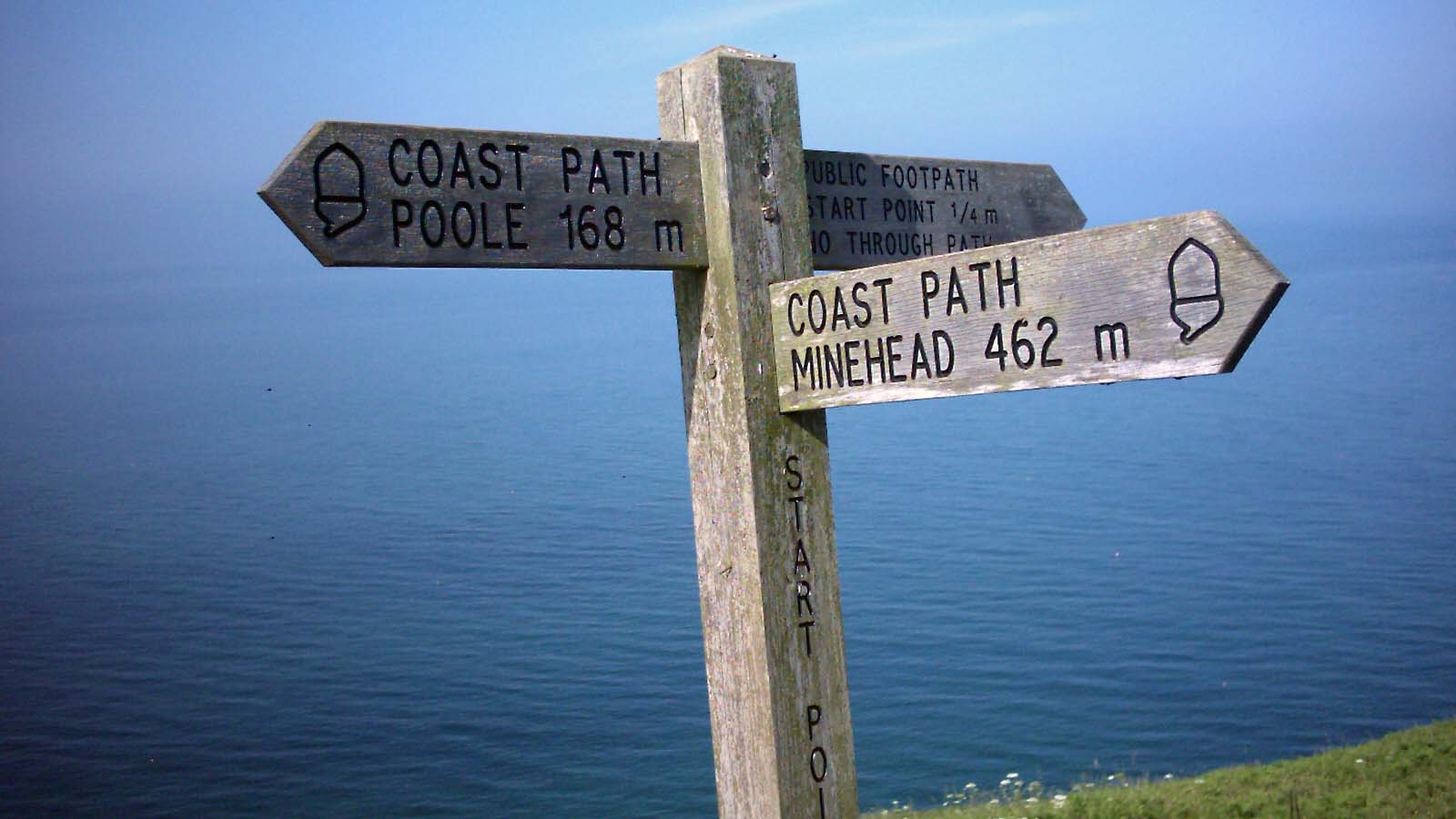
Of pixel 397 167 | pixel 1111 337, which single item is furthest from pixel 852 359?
pixel 397 167

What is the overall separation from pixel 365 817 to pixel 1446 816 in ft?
23.0

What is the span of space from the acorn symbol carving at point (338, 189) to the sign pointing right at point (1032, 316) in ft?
2.81

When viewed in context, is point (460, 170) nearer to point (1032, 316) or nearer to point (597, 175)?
point (597, 175)

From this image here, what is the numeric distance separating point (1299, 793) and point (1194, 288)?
4.29 m

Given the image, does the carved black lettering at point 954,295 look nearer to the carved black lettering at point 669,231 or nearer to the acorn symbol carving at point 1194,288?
the acorn symbol carving at point 1194,288

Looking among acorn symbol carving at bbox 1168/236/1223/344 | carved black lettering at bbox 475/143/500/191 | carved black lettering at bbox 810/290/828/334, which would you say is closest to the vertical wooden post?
carved black lettering at bbox 810/290/828/334

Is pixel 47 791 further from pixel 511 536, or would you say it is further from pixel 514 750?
pixel 511 536

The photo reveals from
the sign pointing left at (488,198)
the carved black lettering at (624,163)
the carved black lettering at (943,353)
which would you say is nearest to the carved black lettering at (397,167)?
the sign pointing left at (488,198)

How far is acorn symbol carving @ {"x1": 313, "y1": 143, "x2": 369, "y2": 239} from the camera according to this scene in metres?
2.49

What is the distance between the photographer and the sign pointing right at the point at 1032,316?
225 cm

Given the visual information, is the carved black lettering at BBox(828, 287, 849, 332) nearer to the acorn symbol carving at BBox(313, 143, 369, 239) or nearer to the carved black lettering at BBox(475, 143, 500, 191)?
the carved black lettering at BBox(475, 143, 500, 191)

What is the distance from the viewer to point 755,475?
2.90m

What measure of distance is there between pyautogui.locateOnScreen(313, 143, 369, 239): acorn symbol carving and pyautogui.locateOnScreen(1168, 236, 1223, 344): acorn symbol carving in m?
1.37

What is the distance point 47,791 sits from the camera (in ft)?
34.2
